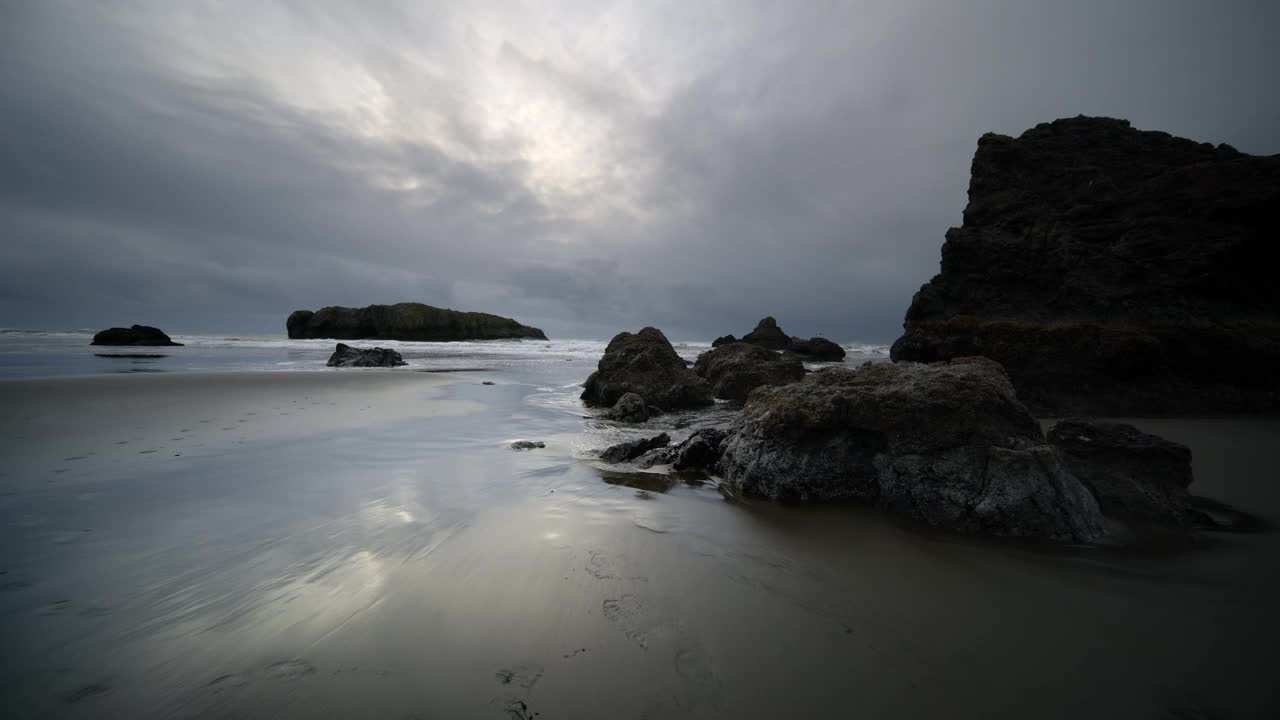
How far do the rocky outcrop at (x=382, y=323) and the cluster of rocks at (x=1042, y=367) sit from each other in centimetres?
4668

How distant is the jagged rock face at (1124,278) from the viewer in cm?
744

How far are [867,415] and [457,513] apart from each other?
3.28 meters

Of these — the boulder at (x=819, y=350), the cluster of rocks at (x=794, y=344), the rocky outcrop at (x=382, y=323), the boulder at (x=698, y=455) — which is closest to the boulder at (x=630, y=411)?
the boulder at (x=698, y=455)

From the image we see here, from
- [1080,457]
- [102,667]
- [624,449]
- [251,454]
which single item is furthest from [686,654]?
[251,454]

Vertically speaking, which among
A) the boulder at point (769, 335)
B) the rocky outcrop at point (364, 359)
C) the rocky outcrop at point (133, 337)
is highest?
the boulder at point (769, 335)

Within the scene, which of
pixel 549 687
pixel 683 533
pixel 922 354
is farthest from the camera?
pixel 922 354

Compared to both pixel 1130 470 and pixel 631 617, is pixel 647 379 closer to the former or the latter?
pixel 1130 470

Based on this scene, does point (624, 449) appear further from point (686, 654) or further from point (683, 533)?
point (686, 654)

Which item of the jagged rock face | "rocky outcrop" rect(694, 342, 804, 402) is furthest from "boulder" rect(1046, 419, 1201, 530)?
"rocky outcrop" rect(694, 342, 804, 402)

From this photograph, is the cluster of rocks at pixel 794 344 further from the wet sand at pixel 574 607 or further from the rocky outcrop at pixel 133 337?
the rocky outcrop at pixel 133 337

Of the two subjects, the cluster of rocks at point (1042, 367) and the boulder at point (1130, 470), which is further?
the cluster of rocks at point (1042, 367)

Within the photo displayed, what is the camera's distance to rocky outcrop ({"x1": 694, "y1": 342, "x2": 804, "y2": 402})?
1080 cm

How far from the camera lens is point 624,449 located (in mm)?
5023

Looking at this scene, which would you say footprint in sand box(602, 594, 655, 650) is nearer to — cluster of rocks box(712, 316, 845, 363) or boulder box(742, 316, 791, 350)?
cluster of rocks box(712, 316, 845, 363)
